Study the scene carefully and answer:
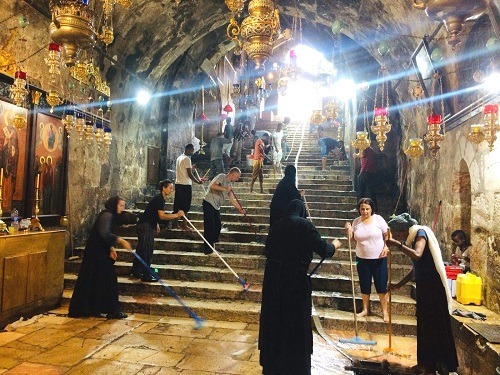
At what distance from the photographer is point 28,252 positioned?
5.50 meters

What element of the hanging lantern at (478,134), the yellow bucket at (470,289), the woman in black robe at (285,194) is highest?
the hanging lantern at (478,134)

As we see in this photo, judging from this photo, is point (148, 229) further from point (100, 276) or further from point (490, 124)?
point (490, 124)

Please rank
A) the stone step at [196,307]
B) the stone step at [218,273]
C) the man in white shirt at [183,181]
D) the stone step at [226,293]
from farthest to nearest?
the man in white shirt at [183,181] < the stone step at [218,273] < the stone step at [226,293] < the stone step at [196,307]

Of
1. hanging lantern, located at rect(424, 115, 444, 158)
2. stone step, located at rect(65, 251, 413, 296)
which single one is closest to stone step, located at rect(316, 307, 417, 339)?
stone step, located at rect(65, 251, 413, 296)

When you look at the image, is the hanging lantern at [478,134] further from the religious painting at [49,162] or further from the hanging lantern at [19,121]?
the religious painting at [49,162]

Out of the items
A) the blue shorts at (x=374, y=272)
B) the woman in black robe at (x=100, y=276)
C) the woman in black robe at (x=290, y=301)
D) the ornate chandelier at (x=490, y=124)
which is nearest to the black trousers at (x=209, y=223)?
the woman in black robe at (x=100, y=276)

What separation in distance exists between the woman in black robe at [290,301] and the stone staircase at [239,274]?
7.28 ft

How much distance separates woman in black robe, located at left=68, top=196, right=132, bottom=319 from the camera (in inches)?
227

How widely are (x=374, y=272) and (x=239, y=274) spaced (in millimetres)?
2592

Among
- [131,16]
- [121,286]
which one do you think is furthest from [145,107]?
[121,286]

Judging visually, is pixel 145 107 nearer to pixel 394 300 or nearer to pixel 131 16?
pixel 131 16

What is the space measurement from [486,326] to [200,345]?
3476 mm

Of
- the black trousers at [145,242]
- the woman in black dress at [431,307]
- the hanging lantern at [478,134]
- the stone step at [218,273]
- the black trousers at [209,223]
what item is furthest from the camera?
the black trousers at [209,223]

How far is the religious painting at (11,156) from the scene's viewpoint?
598cm
